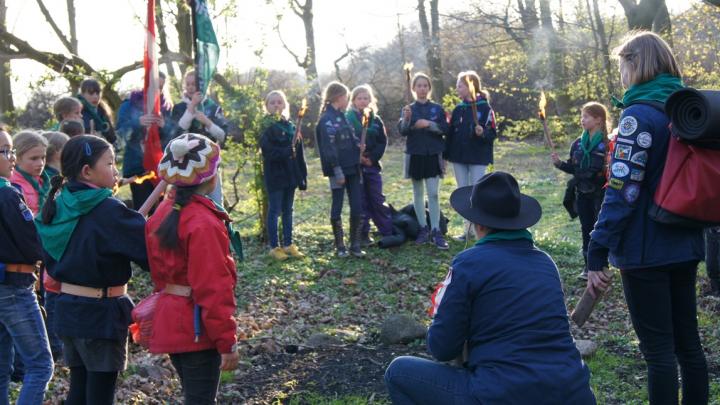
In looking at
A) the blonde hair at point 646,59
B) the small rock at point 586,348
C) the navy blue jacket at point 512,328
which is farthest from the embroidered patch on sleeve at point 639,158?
the small rock at point 586,348

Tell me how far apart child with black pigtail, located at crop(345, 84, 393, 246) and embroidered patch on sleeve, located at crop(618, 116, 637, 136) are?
19.5ft

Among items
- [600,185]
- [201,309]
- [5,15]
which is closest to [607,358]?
[600,185]

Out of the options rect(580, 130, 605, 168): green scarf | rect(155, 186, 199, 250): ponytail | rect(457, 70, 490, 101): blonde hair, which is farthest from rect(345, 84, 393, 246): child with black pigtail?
rect(155, 186, 199, 250): ponytail

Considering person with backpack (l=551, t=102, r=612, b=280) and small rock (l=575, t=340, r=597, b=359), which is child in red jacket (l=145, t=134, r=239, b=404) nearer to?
small rock (l=575, t=340, r=597, b=359)

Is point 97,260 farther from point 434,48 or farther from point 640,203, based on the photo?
point 434,48

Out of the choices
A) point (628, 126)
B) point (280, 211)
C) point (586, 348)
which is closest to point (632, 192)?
point (628, 126)

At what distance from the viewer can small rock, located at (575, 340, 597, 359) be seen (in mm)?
6098

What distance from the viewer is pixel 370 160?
1018cm

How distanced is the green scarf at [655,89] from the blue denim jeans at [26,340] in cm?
347

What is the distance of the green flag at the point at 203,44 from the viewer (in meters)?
7.13

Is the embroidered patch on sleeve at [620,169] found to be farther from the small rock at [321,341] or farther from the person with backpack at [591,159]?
the person with backpack at [591,159]

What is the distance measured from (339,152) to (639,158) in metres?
5.88

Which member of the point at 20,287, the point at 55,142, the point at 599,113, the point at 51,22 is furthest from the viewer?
the point at 51,22

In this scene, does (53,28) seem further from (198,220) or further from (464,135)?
(198,220)
